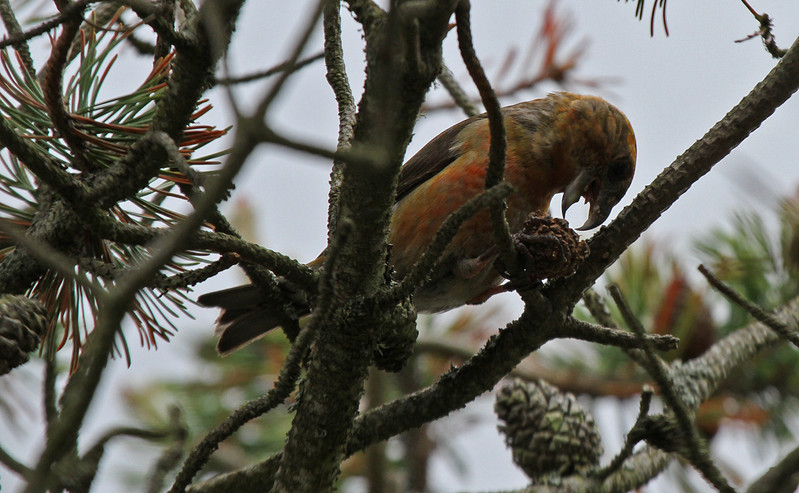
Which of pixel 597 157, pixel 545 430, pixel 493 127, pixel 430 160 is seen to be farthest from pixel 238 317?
pixel 493 127

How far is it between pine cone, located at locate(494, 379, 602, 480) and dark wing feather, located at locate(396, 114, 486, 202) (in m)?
1.08

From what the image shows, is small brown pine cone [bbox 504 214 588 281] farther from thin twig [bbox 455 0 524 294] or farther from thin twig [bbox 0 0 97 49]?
thin twig [bbox 0 0 97 49]

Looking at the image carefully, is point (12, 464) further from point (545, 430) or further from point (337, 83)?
point (545, 430)

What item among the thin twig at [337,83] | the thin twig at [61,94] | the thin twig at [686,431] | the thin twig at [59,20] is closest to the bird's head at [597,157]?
the thin twig at [686,431]

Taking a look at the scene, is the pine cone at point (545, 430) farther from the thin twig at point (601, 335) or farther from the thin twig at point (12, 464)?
the thin twig at point (12, 464)

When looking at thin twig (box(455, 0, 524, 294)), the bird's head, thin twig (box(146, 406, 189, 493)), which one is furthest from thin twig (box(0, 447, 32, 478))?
the bird's head

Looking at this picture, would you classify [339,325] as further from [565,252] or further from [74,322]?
[74,322]

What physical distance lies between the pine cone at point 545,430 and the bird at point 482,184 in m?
0.51

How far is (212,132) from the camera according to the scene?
7.52 feet

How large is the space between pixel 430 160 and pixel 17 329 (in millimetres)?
2336

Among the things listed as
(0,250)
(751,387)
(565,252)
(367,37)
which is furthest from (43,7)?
(751,387)

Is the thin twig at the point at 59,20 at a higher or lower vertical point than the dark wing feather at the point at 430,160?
lower

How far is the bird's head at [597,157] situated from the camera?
3719mm

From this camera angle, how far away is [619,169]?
12.3ft
